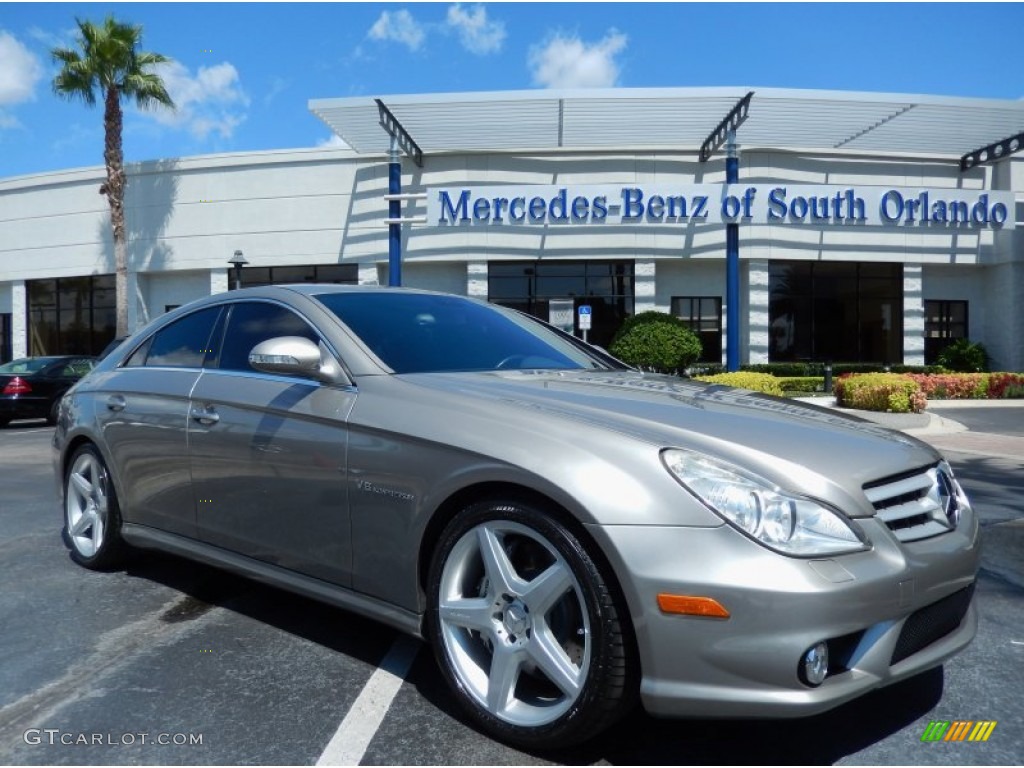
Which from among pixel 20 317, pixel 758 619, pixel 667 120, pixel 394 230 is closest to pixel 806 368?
pixel 667 120

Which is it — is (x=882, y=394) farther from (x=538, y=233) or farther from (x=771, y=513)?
(x=771, y=513)

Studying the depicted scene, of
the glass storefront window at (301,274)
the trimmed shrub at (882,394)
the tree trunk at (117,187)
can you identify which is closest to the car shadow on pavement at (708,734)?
the trimmed shrub at (882,394)

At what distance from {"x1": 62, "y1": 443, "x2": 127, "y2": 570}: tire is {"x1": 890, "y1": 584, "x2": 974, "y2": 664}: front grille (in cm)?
382

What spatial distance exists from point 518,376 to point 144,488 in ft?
6.94

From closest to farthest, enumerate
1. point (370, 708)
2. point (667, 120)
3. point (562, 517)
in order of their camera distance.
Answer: point (562, 517) < point (370, 708) < point (667, 120)

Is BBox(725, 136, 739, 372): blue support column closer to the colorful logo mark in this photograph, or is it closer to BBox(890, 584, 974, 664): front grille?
the colorful logo mark

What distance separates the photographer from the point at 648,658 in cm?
226

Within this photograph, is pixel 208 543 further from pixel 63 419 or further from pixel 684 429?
pixel 684 429

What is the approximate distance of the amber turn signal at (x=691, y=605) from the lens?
2.18 m

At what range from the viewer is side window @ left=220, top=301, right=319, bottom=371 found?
12.0 ft

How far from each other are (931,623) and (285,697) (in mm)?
2176

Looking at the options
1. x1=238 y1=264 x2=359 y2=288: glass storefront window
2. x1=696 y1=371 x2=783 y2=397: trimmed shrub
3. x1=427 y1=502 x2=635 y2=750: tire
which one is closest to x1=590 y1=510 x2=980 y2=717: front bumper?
x1=427 y1=502 x2=635 y2=750: tire

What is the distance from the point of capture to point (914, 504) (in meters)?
2.55
